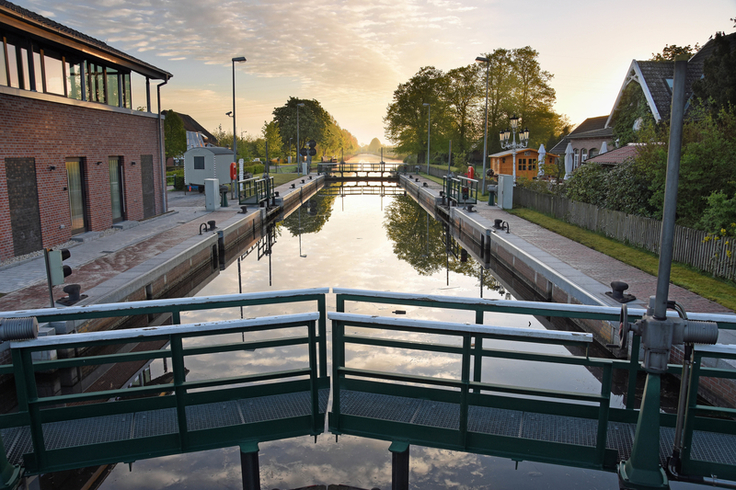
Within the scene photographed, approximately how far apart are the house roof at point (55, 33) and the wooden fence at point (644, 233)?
16332 millimetres

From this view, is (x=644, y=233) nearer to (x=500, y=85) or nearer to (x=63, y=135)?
(x=63, y=135)

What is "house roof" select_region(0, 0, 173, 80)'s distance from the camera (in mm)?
12797

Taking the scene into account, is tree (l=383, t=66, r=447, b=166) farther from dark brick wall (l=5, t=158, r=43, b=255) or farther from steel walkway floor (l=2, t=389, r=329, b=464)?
steel walkway floor (l=2, t=389, r=329, b=464)

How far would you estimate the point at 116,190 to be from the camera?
19.7 metres

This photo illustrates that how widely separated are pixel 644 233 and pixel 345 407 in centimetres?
1219

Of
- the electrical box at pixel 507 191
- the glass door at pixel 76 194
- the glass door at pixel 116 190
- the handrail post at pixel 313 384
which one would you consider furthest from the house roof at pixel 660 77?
the handrail post at pixel 313 384

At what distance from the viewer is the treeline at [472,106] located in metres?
58.2

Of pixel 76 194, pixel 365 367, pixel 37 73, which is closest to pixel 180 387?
pixel 365 367

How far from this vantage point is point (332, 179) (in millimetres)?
Result: 58688

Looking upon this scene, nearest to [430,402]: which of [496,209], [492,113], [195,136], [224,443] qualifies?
[224,443]

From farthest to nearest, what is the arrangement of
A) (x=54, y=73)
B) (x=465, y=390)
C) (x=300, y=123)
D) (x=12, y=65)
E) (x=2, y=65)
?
1. (x=300, y=123)
2. (x=54, y=73)
3. (x=12, y=65)
4. (x=2, y=65)
5. (x=465, y=390)

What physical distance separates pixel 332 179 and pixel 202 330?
54.8m

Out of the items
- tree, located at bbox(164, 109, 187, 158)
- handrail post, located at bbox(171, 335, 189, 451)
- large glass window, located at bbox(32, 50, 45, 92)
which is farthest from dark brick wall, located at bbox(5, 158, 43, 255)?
tree, located at bbox(164, 109, 187, 158)

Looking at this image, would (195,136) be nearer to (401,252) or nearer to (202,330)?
(401,252)
